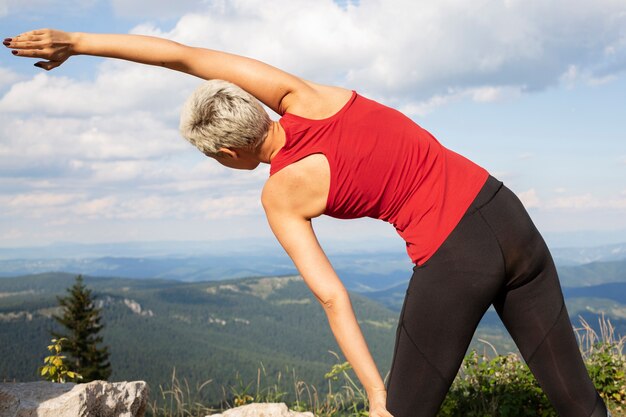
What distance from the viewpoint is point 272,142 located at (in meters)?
2.33

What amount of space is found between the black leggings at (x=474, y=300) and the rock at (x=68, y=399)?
2.79 meters

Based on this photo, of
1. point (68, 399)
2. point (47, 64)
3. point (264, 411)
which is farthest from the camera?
point (264, 411)

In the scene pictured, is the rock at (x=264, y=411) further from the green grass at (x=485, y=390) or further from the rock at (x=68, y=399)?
the green grass at (x=485, y=390)

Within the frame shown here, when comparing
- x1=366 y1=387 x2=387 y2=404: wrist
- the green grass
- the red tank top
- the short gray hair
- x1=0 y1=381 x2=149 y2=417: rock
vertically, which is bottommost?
the green grass

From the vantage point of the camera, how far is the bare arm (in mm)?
2268

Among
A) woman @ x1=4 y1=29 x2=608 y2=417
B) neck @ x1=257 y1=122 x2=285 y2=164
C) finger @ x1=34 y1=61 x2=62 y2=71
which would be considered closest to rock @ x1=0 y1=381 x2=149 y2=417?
finger @ x1=34 y1=61 x2=62 y2=71

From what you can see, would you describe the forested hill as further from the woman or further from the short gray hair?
the short gray hair

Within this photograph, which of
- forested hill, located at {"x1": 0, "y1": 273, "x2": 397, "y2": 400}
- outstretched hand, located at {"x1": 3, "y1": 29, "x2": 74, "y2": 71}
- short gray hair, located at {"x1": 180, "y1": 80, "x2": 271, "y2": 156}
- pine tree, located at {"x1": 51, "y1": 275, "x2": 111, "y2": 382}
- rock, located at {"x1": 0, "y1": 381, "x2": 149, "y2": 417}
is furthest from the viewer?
forested hill, located at {"x1": 0, "y1": 273, "x2": 397, "y2": 400}

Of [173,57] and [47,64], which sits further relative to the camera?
[47,64]

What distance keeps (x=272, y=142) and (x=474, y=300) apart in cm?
98

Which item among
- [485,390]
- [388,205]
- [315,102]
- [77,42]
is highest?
[77,42]

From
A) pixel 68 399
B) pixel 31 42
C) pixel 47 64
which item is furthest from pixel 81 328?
pixel 31 42

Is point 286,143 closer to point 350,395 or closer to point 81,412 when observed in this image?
point 81,412

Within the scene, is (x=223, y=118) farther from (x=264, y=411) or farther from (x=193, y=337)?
(x=193, y=337)
